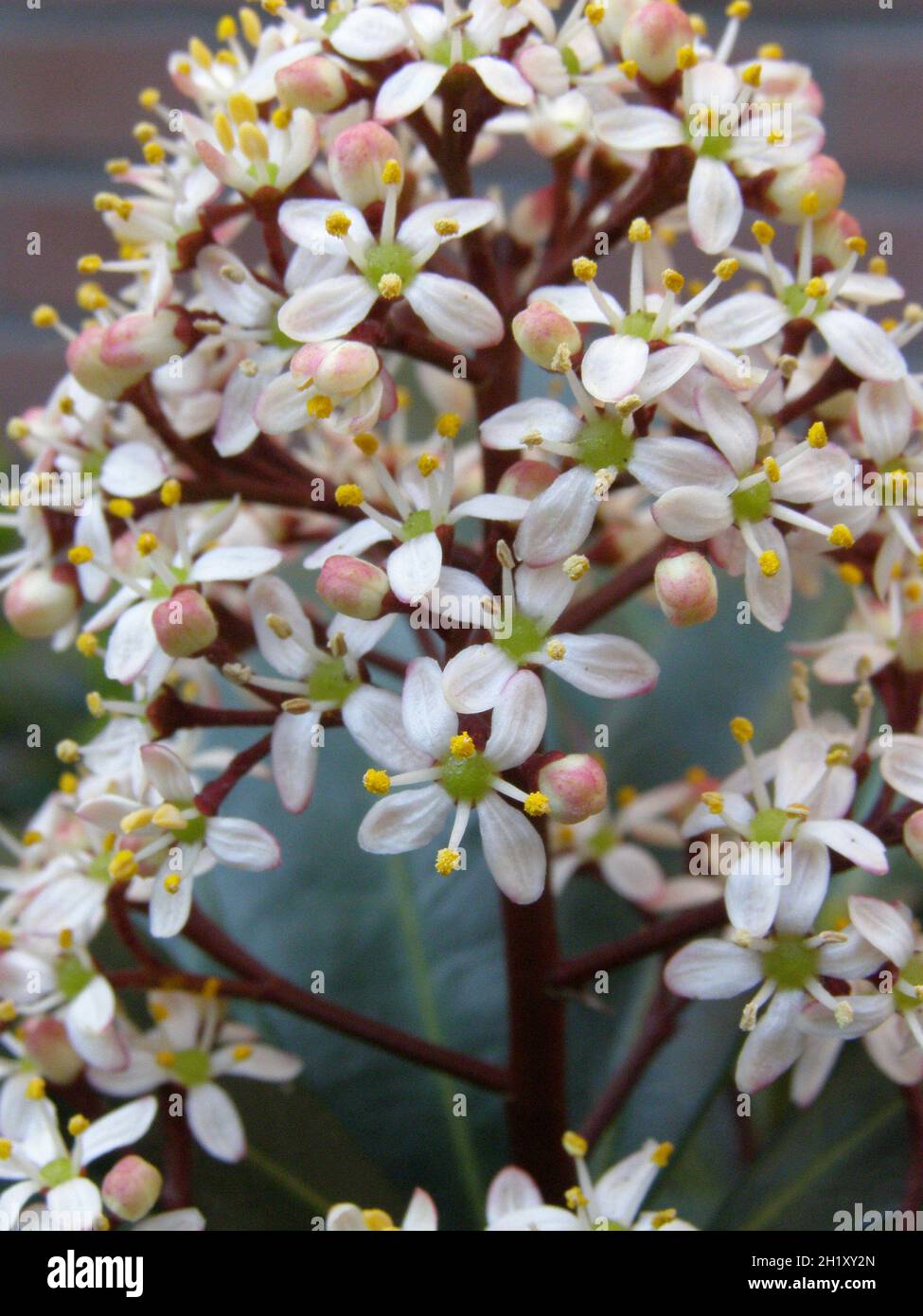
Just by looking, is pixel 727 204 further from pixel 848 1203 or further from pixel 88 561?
pixel 848 1203

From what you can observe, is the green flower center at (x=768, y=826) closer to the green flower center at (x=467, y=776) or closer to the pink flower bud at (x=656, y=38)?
the green flower center at (x=467, y=776)

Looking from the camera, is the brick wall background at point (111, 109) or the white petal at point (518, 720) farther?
the brick wall background at point (111, 109)

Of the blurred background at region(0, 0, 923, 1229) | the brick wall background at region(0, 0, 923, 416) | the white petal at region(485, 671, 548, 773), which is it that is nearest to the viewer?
the white petal at region(485, 671, 548, 773)

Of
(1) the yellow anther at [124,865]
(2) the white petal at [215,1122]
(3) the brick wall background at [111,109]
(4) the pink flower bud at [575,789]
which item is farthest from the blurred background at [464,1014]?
(3) the brick wall background at [111,109]

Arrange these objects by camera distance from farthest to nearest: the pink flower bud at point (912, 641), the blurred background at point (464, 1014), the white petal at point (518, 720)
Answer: the blurred background at point (464, 1014), the pink flower bud at point (912, 641), the white petal at point (518, 720)

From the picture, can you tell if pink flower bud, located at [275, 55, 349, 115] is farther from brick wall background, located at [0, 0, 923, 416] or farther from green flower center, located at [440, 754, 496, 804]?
brick wall background, located at [0, 0, 923, 416]

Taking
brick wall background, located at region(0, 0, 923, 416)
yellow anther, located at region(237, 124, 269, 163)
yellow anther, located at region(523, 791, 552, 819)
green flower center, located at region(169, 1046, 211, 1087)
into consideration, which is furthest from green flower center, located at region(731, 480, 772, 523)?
brick wall background, located at region(0, 0, 923, 416)
